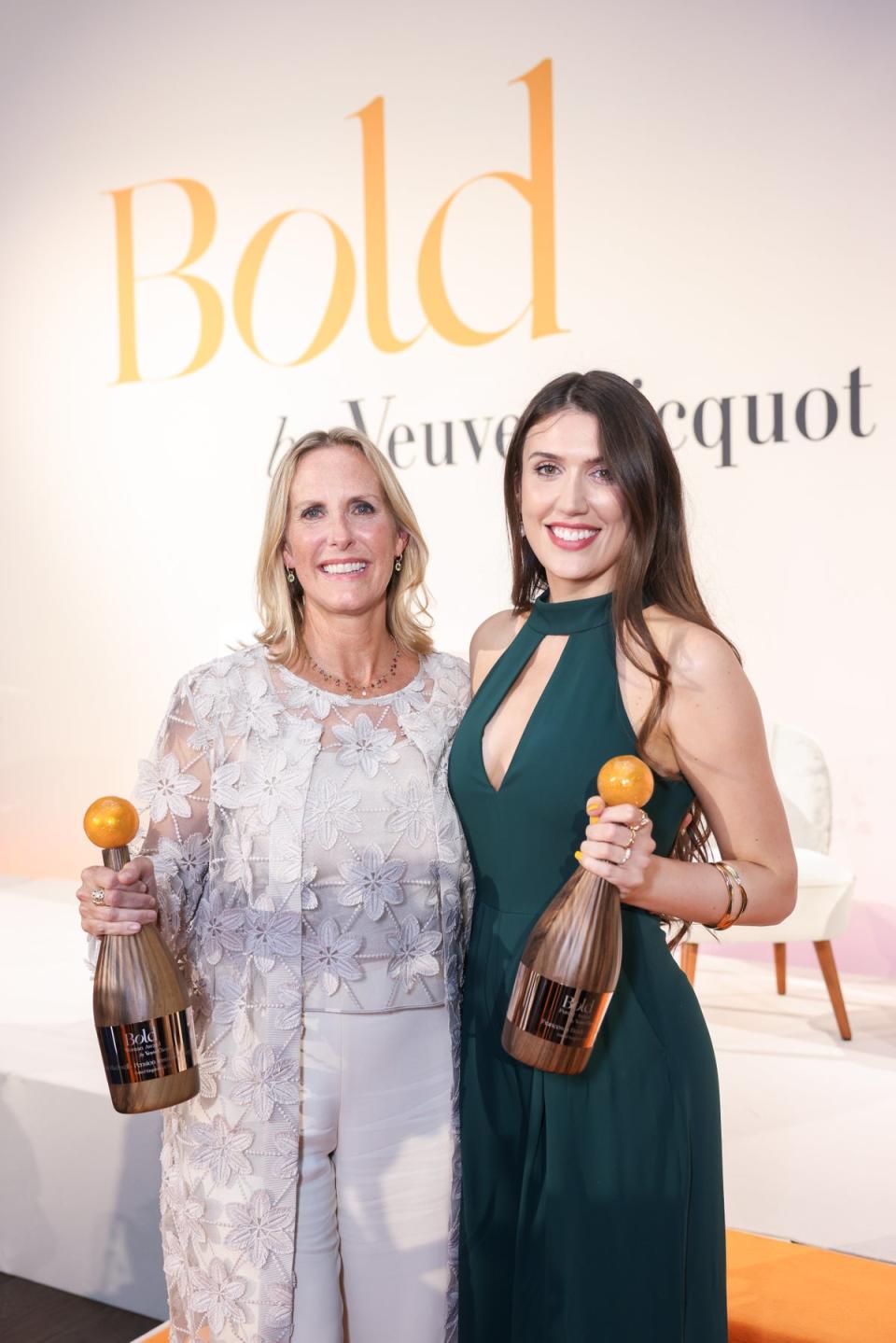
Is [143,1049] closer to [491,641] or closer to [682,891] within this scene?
[682,891]

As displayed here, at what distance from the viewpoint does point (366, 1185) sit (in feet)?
5.86

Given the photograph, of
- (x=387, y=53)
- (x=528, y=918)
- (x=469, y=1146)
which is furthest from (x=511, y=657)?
(x=387, y=53)

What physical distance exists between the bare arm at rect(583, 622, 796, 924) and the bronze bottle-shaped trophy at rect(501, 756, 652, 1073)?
0.62 ft

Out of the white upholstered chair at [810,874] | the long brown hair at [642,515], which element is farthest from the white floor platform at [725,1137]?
the long brown hair at [642,515]

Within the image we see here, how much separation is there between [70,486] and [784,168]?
3105 millimetres

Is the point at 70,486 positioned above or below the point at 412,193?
below

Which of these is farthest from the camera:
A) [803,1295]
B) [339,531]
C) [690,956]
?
[690,956]

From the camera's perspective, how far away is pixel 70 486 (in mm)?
5301

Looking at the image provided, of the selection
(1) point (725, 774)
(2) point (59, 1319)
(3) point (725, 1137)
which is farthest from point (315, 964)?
(3) point (725, 1137)

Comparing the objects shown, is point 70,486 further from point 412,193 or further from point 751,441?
point 751,441

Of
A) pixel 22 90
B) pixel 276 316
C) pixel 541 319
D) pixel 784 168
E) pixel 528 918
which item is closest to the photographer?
pixel 528 918

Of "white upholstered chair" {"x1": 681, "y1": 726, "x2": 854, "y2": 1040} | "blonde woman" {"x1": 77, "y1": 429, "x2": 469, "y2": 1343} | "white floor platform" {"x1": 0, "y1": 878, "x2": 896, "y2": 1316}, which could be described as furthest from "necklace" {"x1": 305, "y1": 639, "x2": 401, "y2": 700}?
"white upholstered chair" {"x1": 681, "y1": 726, "x2": 854, "y2": 1040}

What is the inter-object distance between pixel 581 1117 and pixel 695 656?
0.65 m

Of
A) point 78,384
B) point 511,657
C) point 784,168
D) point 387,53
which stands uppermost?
point 387,53
